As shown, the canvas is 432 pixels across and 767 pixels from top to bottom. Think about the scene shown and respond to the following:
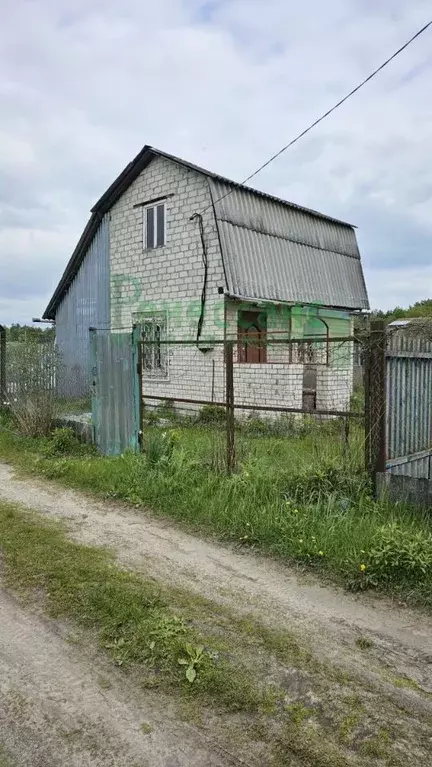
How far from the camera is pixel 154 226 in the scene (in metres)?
13.5

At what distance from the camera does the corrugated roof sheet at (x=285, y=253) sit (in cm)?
1211

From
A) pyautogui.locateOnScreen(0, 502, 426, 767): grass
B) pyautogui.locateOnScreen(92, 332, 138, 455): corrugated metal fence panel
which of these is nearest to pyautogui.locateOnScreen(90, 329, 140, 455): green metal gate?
pyautogui.locateOnScreen(92, 332, 138, 455): corrugated metal fence panel

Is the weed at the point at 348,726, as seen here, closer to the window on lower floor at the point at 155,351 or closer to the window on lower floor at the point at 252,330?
the window on lower floor at the point at 252,330

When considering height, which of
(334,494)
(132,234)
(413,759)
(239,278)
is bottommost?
(413,759)

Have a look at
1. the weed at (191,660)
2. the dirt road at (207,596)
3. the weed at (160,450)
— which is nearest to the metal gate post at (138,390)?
the weed at (160,450)

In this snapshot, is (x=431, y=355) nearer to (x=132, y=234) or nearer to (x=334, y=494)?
(x=334, y=494)

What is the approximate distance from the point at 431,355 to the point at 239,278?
22.2 ft

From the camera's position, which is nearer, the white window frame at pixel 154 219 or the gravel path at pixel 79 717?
the gravel path at pixel 79 717

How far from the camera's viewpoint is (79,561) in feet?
13.7

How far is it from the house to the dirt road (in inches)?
238

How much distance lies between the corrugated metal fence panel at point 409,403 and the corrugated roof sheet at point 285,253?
647 cm

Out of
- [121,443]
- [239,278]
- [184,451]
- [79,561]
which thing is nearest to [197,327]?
[239,278]

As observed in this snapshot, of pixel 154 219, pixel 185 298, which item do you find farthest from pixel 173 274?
pixel 154 219

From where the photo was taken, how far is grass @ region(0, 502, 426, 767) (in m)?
2.34
